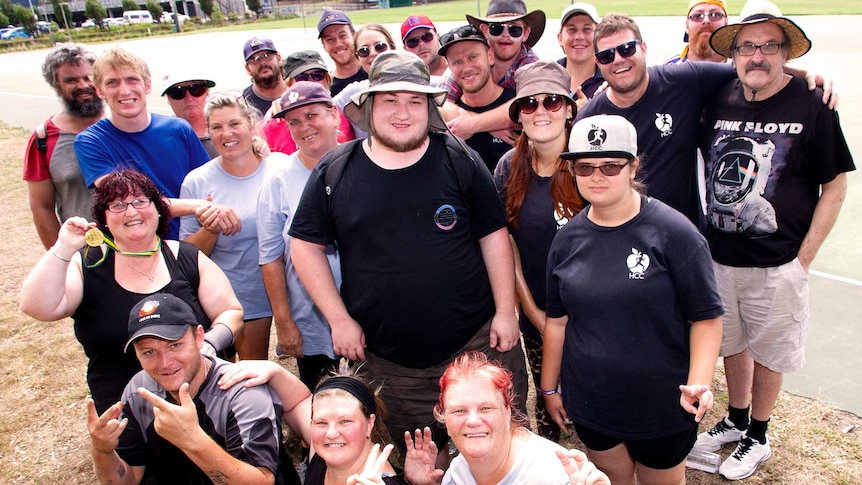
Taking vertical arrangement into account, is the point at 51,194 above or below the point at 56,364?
above

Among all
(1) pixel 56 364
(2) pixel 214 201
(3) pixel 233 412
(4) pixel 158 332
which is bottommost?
(1) pixel 56 364

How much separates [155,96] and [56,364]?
14.9 metres

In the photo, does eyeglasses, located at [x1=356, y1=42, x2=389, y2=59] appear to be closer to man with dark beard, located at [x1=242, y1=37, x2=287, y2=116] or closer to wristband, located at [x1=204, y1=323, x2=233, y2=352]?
man with dark beard, located at [x1=242, y1=37, x2=287, y2=116]

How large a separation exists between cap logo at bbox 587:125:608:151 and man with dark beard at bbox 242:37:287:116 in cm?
401

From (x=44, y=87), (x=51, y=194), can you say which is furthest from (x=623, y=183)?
(x=44, y=87)

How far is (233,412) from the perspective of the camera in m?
2.99

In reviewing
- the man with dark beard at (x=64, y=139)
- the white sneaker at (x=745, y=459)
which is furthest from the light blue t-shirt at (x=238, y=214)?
the white sneaker at (x=745, y=459)

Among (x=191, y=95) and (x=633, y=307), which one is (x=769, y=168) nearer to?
(x=633, y=307)

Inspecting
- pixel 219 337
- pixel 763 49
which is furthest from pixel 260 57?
pixel 763 49

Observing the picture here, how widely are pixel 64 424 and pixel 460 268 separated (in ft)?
13.0

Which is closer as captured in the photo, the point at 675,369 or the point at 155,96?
the point at 675,369

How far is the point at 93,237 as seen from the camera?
3.30 meters

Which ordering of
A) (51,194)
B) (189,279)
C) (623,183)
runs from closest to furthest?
(623,183), (189,279), (51,194)

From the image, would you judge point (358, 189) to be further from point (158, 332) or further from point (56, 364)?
point (56, 364)
